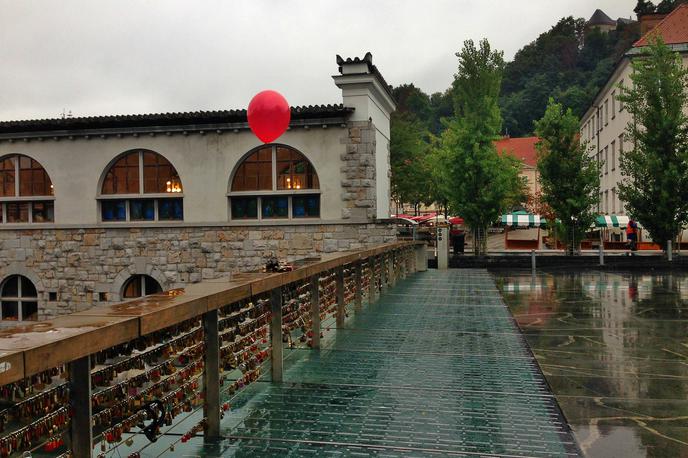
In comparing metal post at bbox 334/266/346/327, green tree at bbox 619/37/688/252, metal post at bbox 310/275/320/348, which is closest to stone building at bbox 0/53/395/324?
metal post at bbox 334/266/346/327

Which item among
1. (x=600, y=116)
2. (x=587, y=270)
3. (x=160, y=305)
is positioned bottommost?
(x=587, y=270)

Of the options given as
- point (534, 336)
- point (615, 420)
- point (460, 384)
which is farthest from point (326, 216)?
point (615, 420)

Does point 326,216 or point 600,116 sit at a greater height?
point 600,116

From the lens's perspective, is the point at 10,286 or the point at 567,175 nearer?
the point at 10,286

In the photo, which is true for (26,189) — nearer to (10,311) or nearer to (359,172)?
(10,311)

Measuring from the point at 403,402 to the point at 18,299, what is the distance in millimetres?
19889

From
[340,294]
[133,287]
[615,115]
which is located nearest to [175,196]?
[133,287]

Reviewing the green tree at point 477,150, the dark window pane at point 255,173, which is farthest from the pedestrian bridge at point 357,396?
the green tree at point 477,150

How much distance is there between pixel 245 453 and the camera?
3861 mm

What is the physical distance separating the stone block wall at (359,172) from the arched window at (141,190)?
18.4 feet

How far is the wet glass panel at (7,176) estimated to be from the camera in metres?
21.2

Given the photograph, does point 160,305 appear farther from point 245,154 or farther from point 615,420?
point 245,154

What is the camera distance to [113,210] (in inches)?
824

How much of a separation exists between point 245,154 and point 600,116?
3338 cm
